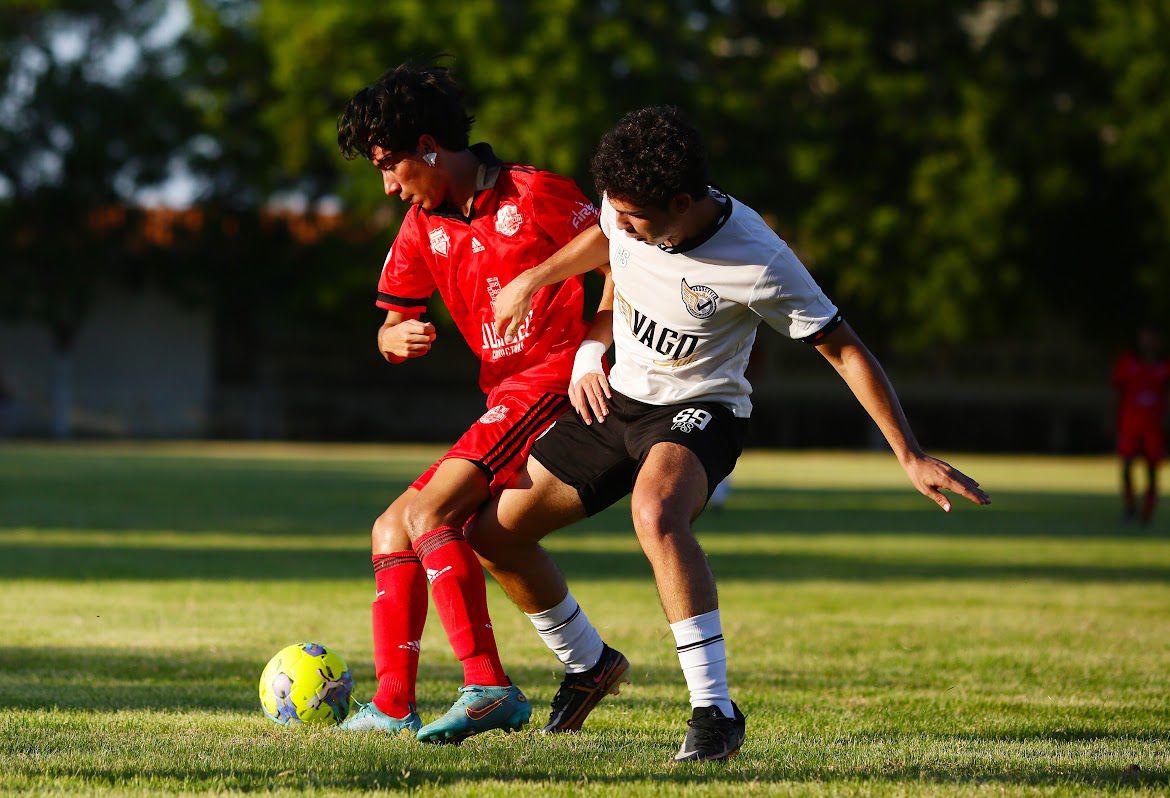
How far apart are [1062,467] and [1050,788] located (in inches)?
1238

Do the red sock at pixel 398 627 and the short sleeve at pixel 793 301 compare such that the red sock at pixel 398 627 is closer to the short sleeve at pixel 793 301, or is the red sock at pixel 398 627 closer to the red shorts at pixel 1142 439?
the short sleeve at pixel 793 301

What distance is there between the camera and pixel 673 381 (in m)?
5.27

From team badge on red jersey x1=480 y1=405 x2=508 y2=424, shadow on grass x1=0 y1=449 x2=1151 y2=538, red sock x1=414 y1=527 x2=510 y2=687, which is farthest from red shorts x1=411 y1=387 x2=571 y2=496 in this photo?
shadow on grass x1=0 y1=449 x2=1151 y2=538

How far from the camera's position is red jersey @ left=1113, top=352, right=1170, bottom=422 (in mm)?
19281

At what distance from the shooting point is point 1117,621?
953 cm

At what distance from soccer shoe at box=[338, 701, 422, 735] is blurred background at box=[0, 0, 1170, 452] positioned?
92.1 ft

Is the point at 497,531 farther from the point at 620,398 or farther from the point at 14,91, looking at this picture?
the point at 14,91

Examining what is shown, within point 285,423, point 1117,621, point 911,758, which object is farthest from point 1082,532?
point 285,423

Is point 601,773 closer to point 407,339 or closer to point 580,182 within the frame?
point 407,339

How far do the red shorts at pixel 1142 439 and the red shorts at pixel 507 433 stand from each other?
1466cm

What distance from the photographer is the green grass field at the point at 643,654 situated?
4805 millimetres

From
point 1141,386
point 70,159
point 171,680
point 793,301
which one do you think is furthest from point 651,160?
point 70,159

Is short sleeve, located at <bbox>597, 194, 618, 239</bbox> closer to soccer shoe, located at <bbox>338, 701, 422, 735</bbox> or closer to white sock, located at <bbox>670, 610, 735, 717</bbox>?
white sock, located at <bbox>670, 610, 735, 717</bbox>

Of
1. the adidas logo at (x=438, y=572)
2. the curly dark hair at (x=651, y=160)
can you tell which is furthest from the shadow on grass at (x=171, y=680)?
the curly dark hair at (x=651, y=160)
